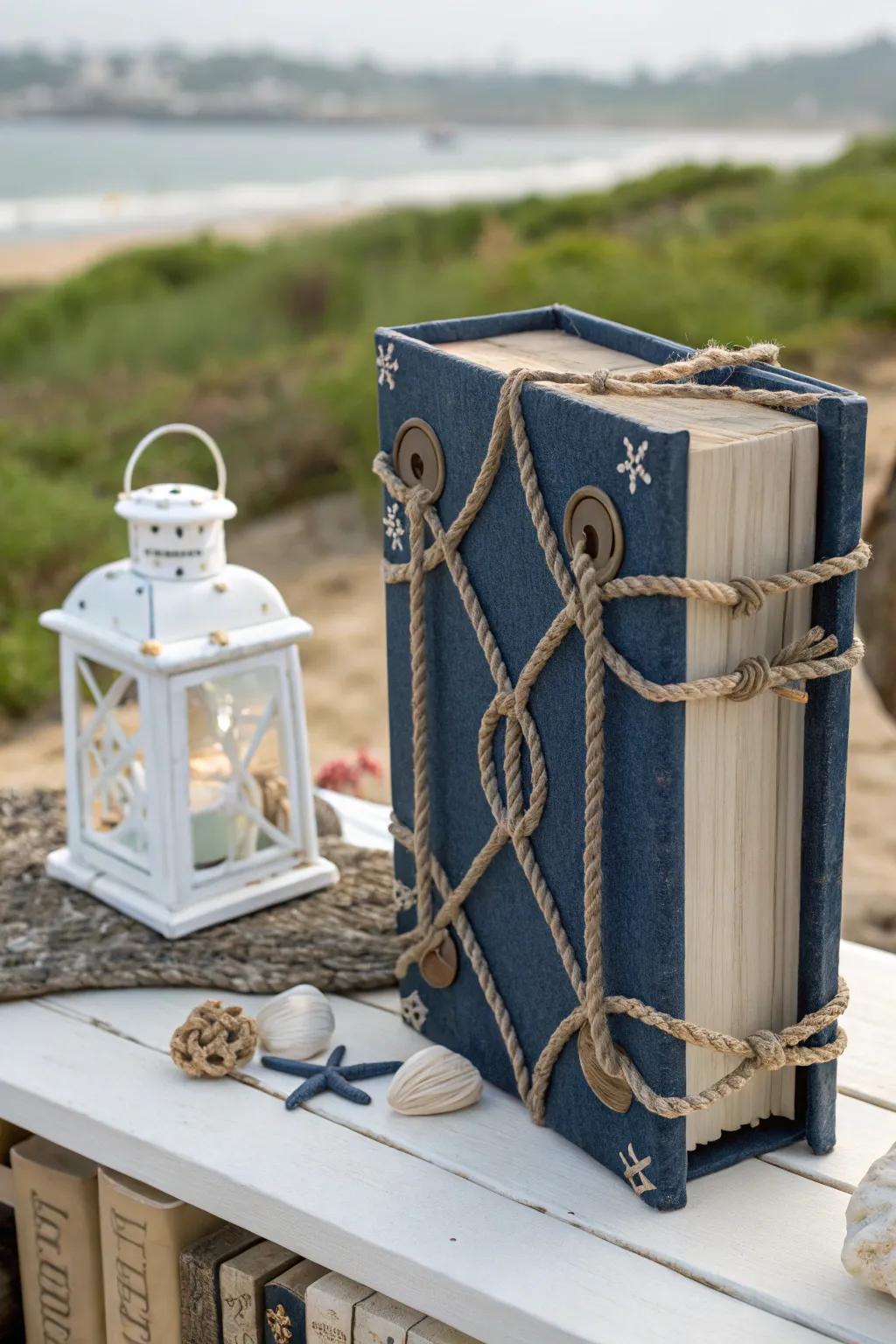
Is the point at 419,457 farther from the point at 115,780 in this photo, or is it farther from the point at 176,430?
the point at 115,780

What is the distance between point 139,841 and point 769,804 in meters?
0.66

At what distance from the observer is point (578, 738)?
99 cm

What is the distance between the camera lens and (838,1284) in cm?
93

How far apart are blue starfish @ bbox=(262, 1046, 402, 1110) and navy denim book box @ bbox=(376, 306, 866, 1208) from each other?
7cm

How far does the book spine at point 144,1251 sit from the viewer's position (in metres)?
1.11

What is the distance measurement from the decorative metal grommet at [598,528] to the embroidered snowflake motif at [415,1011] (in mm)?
476

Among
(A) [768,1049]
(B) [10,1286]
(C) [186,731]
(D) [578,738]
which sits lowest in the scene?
(B) [10,1286]

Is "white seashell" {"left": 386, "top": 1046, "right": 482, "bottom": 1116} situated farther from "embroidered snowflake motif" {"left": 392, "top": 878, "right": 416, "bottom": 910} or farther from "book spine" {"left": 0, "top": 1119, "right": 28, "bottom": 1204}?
"book spine" {"left": 0, "top": 1119, "right": 28, "bottom": 1204}

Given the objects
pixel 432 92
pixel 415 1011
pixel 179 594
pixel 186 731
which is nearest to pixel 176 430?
pixel 179 594

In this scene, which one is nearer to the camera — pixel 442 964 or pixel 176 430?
pixel 442 964

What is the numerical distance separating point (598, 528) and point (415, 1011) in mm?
517

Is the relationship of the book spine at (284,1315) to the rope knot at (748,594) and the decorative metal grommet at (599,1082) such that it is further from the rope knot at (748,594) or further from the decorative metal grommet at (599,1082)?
the rope knot at (748,594)

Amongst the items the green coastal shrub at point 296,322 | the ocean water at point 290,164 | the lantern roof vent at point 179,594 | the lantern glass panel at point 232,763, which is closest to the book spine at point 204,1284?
the lantern glass panel at point 232,763

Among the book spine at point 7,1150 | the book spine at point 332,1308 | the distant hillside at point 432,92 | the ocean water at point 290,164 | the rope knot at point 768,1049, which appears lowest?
the book spine at point 7,1150
